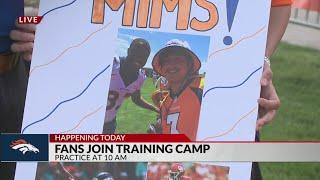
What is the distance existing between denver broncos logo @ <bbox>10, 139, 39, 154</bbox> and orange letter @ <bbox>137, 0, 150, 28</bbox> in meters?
0.35

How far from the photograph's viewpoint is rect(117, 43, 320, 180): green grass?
275 centimetres

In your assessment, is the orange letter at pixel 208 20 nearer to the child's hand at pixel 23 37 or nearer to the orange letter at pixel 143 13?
the orange letter at pixel 143 13

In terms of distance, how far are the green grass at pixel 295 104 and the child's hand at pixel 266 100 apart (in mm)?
807

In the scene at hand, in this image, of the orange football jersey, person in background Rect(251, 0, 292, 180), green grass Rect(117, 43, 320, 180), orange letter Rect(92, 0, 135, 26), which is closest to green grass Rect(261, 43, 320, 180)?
green grass Rect(117, 43, 320, 180)

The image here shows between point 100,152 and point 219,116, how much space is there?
27 centimetres

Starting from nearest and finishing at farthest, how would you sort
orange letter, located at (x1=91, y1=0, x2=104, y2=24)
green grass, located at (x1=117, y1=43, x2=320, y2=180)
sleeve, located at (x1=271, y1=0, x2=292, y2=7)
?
orange letter, located at (x1=91, y1=0, x2=104, y2=24)
sleeve, located at (x1=271, y1=0, x2=292, y2=7)
green grass, located at (x1=117, y1=43, x2=320, y2=180)

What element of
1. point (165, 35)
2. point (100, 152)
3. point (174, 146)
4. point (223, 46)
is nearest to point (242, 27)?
point (223, 46)

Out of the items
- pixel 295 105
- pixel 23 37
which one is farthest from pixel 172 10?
pixel 295 105

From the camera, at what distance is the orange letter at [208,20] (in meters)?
1.40

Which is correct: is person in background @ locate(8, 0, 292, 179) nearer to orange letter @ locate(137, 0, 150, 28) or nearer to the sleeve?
the sleeve

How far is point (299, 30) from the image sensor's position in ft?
11.3

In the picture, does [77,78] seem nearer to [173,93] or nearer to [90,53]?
[90,53]

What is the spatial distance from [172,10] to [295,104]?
1.93 m

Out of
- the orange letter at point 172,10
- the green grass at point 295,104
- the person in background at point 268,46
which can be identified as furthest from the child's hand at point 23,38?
the green grass at point 295,104
